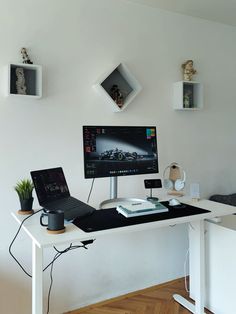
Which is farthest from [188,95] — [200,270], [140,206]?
[200,270]

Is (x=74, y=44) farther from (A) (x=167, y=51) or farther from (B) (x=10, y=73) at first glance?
(A) (x=167, y=51)

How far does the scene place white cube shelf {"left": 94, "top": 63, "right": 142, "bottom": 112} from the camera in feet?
7.59

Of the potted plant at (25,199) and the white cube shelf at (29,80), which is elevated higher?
the white cube shelf at (29,80)

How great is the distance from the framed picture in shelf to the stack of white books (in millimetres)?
1197

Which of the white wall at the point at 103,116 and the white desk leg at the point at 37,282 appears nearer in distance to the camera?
the white desk leg at the point at 37,282

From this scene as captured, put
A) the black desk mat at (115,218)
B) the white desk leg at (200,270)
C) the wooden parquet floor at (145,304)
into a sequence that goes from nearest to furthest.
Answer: the black desk mat at (115,218) → the white desk leg at (200,270) → the wooden parquet floor at (145,304)

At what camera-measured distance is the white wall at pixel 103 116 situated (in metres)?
2.09

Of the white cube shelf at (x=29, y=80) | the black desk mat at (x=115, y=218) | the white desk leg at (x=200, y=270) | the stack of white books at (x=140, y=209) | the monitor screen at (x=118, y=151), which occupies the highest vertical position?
the white cube shelf at (x=29, y=80)

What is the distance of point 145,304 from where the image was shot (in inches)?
95.3

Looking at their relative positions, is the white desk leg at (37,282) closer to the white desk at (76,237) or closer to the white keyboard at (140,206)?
the white desk at (76,237)

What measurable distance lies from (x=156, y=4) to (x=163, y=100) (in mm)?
797

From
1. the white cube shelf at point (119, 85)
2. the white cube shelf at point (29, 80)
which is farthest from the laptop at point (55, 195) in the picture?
the white cube shelf at point (119, 85)

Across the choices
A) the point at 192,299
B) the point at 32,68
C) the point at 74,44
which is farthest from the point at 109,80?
the point at 192,299

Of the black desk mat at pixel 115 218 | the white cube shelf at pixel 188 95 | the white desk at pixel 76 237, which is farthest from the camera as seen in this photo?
the white cube shelf at pixel 188 95
